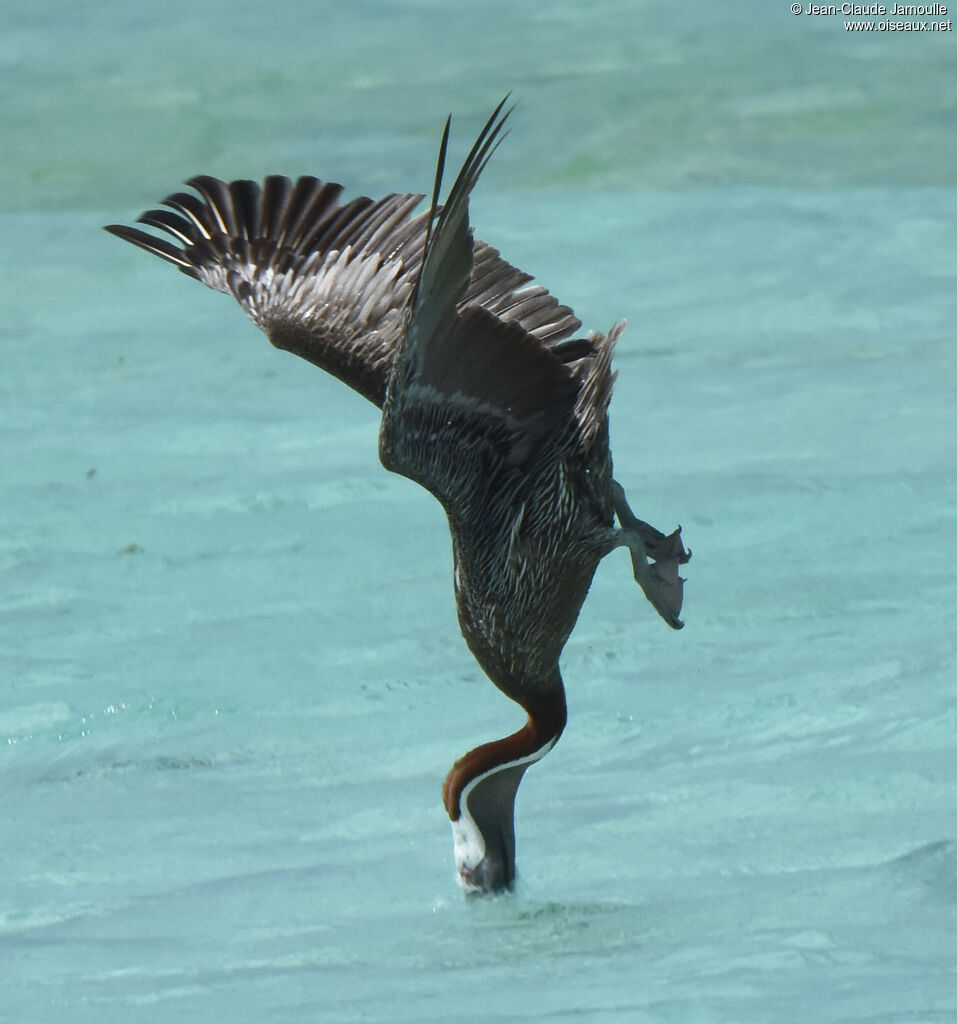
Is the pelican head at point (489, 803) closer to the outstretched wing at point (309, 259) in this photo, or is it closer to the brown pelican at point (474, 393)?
the brown pelican at point (474, 393)

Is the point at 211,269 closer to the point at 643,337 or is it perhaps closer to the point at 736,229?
the point at 643,337

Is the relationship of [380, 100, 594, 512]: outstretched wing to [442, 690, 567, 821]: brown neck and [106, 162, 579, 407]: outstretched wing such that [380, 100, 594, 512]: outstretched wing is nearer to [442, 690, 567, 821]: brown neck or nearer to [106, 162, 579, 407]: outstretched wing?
[106, 162, 579, 407]: outstretched wing

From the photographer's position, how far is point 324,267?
546cm

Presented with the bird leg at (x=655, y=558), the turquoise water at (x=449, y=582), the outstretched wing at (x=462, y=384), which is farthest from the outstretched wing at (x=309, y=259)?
the turquoise water at (x=449, y=582)

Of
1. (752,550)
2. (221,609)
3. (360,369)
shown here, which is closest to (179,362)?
(221,609)

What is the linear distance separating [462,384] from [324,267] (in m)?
1.18

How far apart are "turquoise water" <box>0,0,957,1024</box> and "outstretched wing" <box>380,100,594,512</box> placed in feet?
3.20

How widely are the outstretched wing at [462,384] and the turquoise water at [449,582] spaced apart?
0.97 meters

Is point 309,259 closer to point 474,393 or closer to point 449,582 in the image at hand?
point 474,393

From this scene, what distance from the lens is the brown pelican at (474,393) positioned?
4.29 meters

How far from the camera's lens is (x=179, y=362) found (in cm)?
908

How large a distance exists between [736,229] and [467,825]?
562 centimetres

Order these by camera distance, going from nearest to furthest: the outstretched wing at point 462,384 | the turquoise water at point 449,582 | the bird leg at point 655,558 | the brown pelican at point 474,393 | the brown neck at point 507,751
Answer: the outstretched wing at point 462,384 → the brown pelican at point 474,393 → the turquoise water at point 449,582 → the brown neck at point 507,751 → the bird leg at point 655,558

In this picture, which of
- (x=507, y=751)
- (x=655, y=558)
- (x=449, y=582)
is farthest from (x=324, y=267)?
(x=449, y=582)
